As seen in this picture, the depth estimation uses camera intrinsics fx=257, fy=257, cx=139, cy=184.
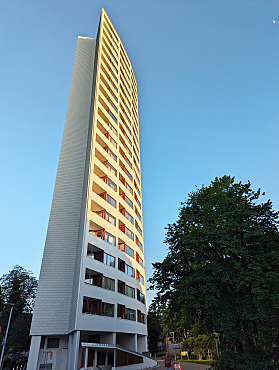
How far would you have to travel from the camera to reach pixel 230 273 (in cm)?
2156

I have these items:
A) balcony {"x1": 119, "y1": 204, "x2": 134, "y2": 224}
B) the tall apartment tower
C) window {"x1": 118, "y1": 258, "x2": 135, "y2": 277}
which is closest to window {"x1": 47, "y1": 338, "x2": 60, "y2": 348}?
the tall apartment tower

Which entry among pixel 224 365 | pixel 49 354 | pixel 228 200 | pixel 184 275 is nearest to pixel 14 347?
pixel 49 354

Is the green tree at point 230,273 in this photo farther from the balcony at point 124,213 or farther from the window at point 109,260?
the balcony at point 124,213

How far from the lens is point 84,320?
26828mm

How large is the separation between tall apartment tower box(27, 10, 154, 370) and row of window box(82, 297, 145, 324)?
10 cm

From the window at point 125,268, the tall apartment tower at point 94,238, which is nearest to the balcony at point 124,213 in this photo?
the tall apartment tower at point 94,238

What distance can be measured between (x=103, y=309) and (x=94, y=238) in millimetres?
8358

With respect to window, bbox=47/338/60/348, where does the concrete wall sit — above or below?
above

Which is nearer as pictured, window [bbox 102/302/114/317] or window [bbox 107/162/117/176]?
window [bbox 102/302/114/317]

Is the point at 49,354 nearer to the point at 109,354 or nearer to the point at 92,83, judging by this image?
the point at 109,354

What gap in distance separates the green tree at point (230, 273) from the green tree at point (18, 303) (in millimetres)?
29469

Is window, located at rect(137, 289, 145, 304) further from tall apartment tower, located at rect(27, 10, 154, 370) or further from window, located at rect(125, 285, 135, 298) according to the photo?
window, located at rect(125, 285, 135, 298)

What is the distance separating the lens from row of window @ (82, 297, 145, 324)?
92.1 feet

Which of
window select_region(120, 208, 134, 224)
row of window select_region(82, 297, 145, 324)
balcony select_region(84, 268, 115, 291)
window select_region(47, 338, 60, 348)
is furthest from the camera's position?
window select_region(120, 208, 134, 224)
